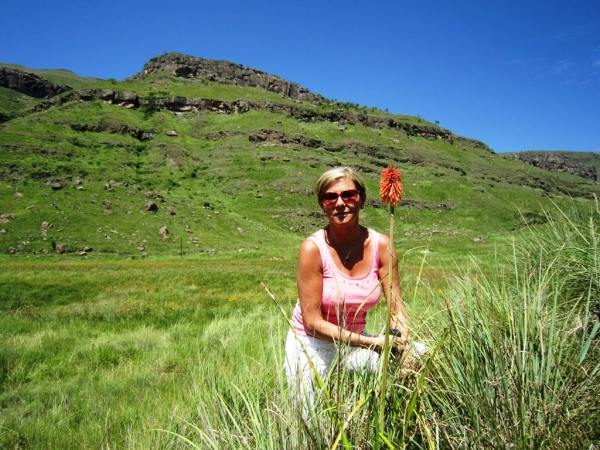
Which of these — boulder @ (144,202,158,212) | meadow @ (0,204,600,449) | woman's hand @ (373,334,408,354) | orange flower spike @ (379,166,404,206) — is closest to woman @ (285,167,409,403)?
meadow @ (0,204,600,449)

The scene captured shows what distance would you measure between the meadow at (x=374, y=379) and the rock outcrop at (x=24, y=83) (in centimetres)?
17304

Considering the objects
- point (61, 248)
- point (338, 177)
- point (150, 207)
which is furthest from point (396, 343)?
point (150, 207)

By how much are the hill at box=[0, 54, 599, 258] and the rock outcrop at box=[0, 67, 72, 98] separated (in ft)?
249

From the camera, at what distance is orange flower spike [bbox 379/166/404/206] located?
1065mm

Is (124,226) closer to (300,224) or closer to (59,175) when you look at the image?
(59,175)

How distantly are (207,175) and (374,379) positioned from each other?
193 feet

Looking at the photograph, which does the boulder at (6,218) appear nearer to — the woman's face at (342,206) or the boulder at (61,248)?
the boulder at (61,248)

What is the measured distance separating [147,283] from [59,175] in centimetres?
3669

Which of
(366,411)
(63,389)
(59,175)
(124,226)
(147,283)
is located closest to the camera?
(366,411)

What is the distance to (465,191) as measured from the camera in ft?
204

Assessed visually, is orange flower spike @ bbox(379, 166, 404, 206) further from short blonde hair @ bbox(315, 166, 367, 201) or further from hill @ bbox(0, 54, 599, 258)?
hill @ bbox(0, 54, 599, 258)

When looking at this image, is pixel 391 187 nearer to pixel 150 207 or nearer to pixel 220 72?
pixel 150 207

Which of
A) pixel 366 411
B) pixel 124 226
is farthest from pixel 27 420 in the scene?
→ pixel 124 226

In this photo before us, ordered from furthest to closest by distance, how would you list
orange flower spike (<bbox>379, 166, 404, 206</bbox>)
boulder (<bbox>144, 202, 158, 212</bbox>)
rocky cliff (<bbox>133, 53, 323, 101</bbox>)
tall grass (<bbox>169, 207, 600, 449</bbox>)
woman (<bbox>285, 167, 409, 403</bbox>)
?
rocky cliff (<bbox>133, 53, 323, 101</bbox>) < boulder (<bbox>144, 202, 158, 212</bbox>) < woman (<bbox>285, 167, 409, 403</bbox>) < tall grass (<bbox>169, 207, 600, 449</bbox>) < orange flower spike (<bbox>379, 166, 404, 206</bbox>)
